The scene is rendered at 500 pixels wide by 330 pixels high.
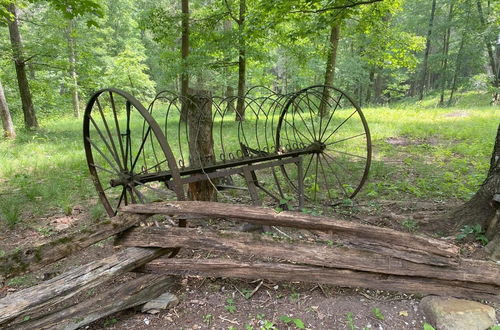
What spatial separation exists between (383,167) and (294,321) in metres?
4.70

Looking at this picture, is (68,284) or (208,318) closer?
(68,284)

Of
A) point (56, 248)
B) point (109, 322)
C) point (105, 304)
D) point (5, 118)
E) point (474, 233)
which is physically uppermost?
point (5, 118)

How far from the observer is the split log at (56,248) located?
2084 millimetres

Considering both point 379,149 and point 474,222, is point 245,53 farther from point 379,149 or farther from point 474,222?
point 474,222

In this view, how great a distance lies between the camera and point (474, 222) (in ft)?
10.9

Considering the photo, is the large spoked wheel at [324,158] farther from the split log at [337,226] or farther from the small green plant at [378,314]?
the small green plant at [378,314]

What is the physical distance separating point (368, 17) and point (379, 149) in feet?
10.3

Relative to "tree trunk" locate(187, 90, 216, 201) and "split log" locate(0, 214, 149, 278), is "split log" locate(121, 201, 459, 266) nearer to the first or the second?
"split log" locate(0, 214, 149, 278)

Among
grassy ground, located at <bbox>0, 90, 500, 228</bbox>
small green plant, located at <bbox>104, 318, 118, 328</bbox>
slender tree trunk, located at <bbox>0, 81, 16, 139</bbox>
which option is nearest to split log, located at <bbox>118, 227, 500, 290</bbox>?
small green plant, located at <bbox>104, 318, 118, 328</bbox>

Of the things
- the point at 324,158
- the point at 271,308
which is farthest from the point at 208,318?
the point at 324,158

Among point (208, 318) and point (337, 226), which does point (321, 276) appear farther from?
point (208, 318)

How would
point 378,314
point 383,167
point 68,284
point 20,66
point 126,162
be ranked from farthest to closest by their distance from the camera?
1. point 20,66
2. point 383,167
3. point 126,162
4. point 378,314
5. point 68,284

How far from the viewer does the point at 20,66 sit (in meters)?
10.0

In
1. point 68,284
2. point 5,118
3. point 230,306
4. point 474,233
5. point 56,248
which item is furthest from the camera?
point 5,118
